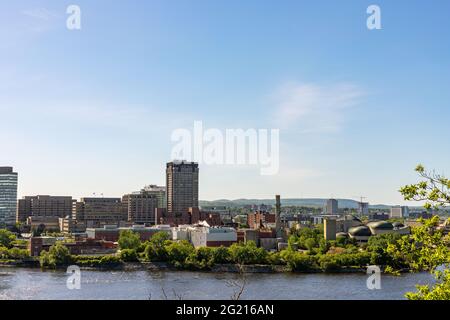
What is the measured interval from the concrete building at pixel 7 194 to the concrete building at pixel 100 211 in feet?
18.5

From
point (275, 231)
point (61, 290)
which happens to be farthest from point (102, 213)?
point (61, 290)

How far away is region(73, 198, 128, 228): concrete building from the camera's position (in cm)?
5300

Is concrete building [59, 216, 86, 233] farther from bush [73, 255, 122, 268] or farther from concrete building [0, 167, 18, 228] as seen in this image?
bush [73, 255, 122, 268]

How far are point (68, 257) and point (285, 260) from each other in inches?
397

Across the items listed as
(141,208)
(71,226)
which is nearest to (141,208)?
(141,208)

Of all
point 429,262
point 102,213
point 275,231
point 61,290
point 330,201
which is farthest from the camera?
point 330,201

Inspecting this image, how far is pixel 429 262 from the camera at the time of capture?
13.8 feet

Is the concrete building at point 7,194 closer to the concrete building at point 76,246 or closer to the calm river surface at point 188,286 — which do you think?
the concrete building at point 76,246

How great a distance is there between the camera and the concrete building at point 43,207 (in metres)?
55.7

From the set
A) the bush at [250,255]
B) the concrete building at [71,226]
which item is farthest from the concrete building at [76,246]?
the concrete building at [71,226]

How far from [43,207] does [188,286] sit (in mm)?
41040

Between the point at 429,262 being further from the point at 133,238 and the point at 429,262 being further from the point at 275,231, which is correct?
the point at 275,231

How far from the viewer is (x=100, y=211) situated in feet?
178
